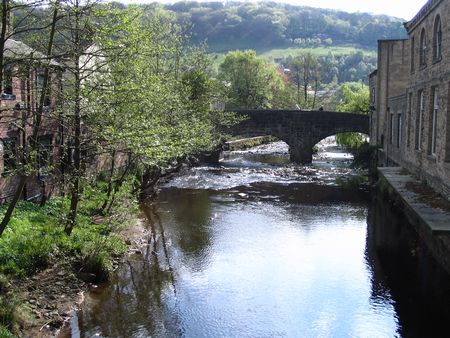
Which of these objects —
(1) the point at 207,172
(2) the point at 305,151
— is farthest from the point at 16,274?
(2) the point at 305,151

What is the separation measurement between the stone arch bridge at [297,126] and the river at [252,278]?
54.8 feet

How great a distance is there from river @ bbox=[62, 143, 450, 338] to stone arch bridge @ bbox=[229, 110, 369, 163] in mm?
16717

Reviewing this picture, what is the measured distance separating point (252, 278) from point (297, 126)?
2962cm

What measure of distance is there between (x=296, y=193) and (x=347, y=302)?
51.0ft

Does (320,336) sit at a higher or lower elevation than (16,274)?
lower

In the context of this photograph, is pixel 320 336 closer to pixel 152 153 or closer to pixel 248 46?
pixel 152 153

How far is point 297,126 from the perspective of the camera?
1679 inches

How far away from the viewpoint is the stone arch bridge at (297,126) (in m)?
42.1

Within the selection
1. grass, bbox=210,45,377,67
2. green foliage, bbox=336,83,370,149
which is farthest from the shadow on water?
grass, bbox=210,45,377,67

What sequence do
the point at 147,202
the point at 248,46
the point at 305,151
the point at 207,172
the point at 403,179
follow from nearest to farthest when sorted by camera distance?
the point at 403,179
the point at 147,202
the point at 207,172
the point at 305,151
the point at 248,46

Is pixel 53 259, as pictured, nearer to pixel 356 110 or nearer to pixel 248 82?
pixel 356 110

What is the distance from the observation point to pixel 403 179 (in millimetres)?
20469

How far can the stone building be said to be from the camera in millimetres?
16094

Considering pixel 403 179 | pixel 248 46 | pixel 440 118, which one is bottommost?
pixel 403 179
